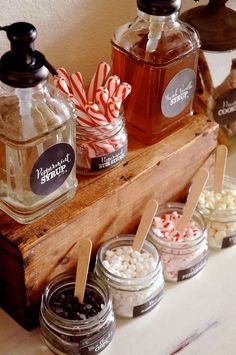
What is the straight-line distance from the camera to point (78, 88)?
97 cm

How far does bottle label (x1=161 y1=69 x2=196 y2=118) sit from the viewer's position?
100cm

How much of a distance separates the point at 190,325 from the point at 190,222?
18 cm

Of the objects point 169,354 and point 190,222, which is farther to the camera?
point 190,222

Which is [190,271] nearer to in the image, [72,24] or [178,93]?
[178,93]

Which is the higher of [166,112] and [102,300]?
[166,112]

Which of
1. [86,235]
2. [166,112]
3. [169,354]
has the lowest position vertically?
[169,354]

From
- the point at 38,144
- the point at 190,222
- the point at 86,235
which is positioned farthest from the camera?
the point at 190,222

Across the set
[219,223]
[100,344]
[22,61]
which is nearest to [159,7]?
[22,61]

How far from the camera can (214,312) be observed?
3.25 ft

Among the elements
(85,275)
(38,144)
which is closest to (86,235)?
(85,275)

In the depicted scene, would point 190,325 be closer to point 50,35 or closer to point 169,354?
point 169,354

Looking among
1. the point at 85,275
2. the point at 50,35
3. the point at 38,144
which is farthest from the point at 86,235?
the point at 50,35

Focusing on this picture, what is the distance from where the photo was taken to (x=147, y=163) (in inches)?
39.9

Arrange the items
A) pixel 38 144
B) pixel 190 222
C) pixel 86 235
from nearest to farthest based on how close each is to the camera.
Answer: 1. pixel 38 144
2. pixel 86 235
3. pixel 190 222
